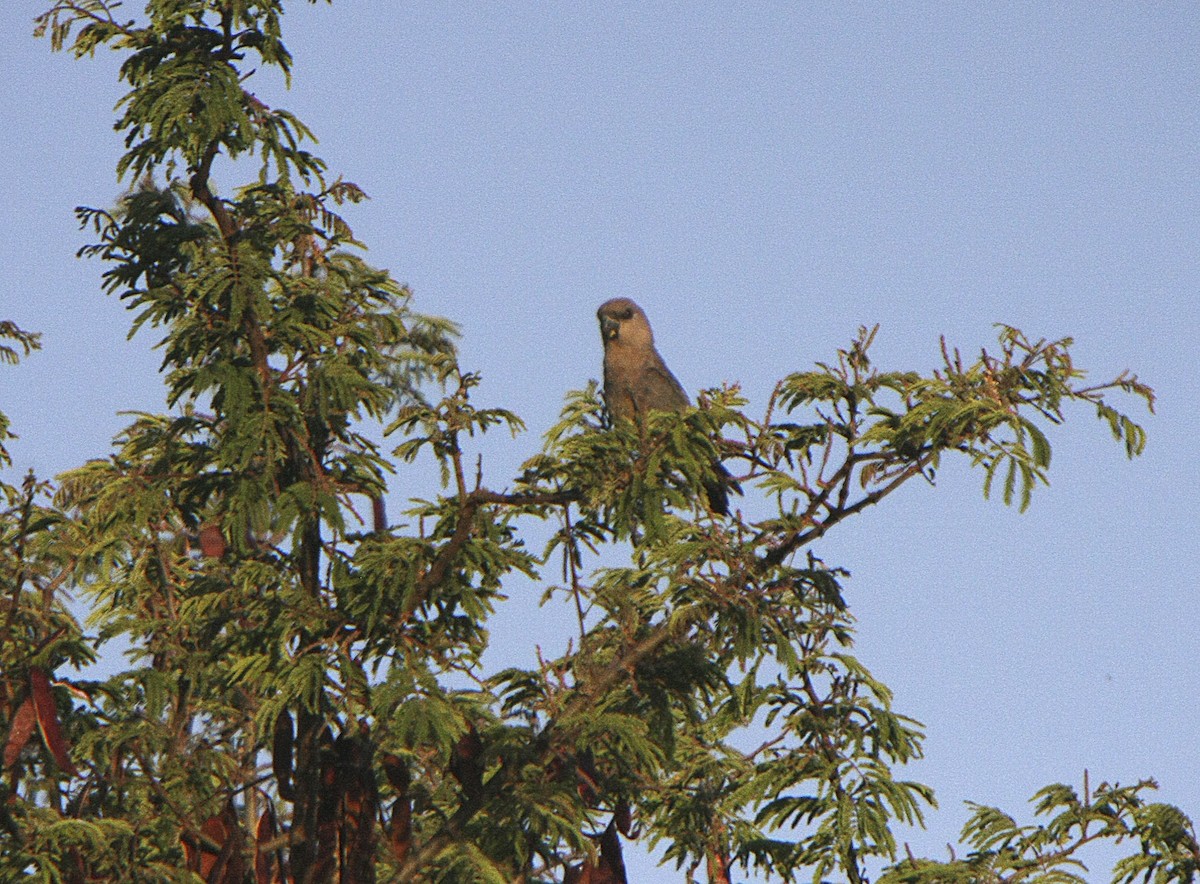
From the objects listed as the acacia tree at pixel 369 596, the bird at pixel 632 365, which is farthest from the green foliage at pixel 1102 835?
the bird at pixel 632 365

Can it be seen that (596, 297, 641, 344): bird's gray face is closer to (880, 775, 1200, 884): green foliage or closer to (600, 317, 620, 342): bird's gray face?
(600, 317, 620, 342): bird's gray face

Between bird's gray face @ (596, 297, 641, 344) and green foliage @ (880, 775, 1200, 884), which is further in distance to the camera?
bird's gray face @ (596, 297, 641, 344)

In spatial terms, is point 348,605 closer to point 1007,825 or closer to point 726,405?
point 726,405

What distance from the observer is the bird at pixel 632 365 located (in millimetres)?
10039

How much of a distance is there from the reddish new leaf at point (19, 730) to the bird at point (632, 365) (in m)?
5.66

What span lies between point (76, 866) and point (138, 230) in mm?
2158

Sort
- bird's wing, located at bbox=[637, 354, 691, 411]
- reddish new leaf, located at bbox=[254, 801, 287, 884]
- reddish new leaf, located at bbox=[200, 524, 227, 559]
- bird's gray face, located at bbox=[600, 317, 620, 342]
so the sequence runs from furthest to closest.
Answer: bird's gray face, located at bbox=[600, 317, 620, 342] → bird's wing, located at bbox=[637, 354, 691, 411] → reddish new leaf, located at bbox=[200, 524, 227, 559] → reddish new leaf, located at bbox=[254, 801, 287, 884]

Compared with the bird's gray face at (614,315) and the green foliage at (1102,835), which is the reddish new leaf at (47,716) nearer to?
the green foliage at (1102,835)

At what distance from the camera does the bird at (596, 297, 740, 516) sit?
10.0m

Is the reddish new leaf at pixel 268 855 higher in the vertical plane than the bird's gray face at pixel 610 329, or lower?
lower

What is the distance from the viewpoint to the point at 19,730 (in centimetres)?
441

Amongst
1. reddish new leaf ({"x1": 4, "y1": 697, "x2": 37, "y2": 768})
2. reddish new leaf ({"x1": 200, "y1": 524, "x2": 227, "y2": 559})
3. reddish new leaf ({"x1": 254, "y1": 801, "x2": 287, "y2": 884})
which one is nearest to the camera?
reddish new leaf ({"x1": 4, "y1": 697, "x2": 37, "y2": 768})

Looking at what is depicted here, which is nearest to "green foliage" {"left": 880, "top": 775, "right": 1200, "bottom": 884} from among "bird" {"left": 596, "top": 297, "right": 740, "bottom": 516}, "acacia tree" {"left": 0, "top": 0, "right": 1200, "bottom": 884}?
"acacia tree" {"left": 0, "top": 0, "right": 1200, "bottom": 884}

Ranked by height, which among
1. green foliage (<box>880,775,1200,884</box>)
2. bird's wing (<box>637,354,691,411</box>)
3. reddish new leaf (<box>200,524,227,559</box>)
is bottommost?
green foliage (<box>880,775,1200,884</box>)
